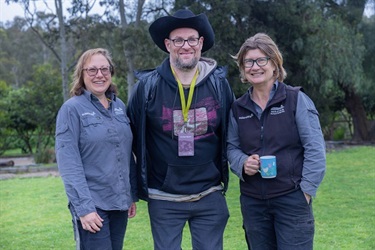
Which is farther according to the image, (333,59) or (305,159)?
(333,59)

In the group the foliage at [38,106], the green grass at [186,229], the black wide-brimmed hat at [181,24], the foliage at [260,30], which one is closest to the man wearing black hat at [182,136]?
the black wide-brimmed hat at [181,24]

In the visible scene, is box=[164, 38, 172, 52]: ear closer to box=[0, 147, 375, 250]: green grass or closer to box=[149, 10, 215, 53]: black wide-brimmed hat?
box=[149, 10, 215, 53]: black wide-brimmed hat

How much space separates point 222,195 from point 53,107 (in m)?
16.5

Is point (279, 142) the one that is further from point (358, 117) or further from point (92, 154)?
point (358, 117)

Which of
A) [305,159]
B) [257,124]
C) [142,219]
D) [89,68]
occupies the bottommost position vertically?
[142,219]

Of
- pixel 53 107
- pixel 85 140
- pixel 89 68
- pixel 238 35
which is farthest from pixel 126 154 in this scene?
pixel 53 107

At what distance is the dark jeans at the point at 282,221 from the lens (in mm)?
3365

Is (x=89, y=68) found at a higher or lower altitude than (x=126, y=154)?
higher

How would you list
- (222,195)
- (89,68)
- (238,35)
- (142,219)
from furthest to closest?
(238,35) → (142,219) → (222,195) → (89,68)

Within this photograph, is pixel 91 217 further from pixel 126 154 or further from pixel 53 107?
pixel 53 107

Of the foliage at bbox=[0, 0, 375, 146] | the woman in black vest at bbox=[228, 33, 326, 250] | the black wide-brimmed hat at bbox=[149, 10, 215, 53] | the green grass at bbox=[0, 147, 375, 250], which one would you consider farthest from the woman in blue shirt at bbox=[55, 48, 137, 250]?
the foliage at bbox=[0, 0, 375, 146]

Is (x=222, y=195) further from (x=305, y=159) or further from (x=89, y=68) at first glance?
(x=89, y=68)

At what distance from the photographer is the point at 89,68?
140 inches

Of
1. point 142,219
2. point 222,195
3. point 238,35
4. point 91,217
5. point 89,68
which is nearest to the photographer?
point 91,217
